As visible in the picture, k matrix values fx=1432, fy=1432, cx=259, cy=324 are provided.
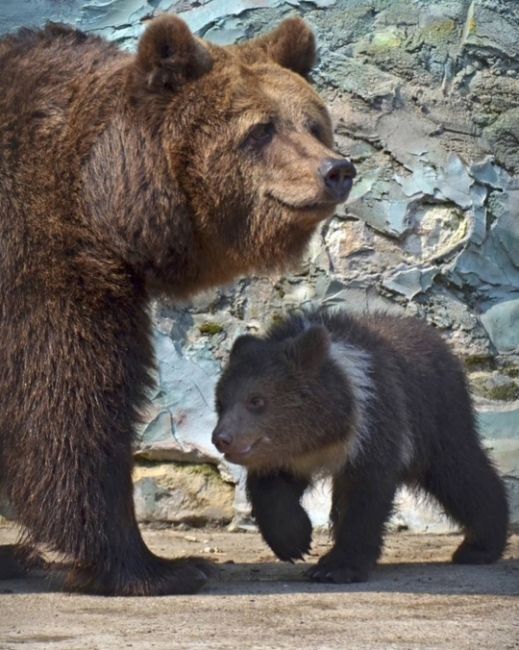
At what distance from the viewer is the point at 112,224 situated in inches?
248

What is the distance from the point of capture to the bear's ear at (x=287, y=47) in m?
6.75

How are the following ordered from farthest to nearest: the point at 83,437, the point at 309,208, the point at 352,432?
1. the point at 352,432
2. the point at 309,208
3. the point at 83,437

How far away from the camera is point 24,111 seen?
6352 mm

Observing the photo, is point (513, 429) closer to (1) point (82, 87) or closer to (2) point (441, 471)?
(2) point (441, 471)

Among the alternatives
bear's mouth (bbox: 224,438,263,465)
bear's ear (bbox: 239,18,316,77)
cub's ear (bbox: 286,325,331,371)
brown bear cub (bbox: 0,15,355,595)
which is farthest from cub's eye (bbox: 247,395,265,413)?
bear's ear (bbox: 239,18,316,77)

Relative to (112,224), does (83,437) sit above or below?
below

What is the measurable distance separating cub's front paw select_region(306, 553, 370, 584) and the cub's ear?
3.36 feet

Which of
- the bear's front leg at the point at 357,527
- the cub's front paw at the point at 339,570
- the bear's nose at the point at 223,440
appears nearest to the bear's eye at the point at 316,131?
the bear's nose at the point at 223,440

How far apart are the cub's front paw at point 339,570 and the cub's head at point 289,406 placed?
1.82 feet

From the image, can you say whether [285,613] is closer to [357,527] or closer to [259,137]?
[357,527]

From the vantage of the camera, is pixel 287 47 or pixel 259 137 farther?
pixel 287 47

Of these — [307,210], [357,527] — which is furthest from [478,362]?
[307,210]

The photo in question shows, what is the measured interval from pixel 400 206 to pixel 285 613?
3663 millimetres

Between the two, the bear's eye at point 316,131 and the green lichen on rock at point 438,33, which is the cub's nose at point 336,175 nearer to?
the bear's eye at point 316,131
